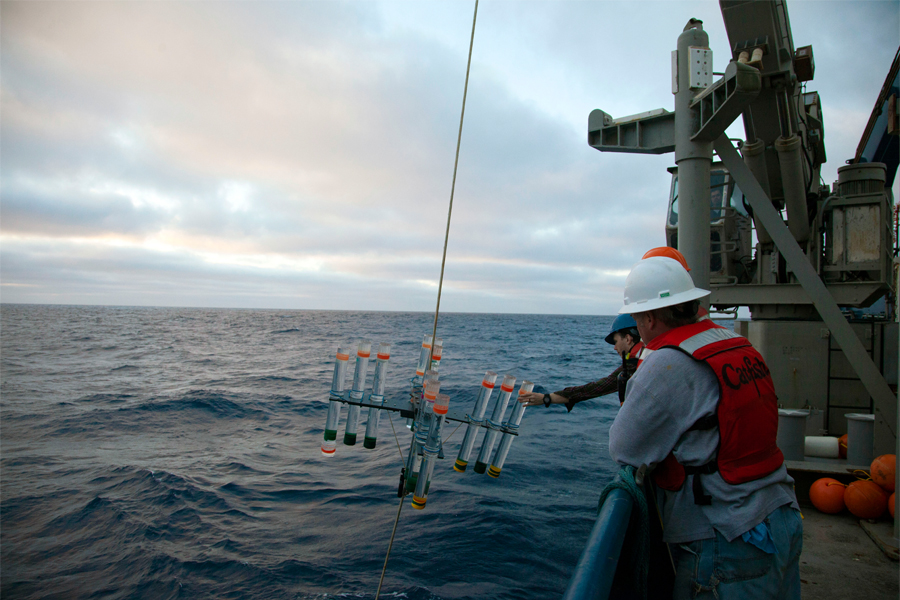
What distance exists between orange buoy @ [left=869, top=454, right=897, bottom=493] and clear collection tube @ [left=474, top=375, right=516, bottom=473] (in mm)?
4731

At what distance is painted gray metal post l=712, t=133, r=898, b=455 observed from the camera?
17.1ft

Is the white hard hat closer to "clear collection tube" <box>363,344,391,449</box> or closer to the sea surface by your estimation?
"clear collection tube" <box>363,344,391,449</box>

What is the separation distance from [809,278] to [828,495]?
99.7 inches

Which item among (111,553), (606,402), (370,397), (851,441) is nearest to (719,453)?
(370,397)

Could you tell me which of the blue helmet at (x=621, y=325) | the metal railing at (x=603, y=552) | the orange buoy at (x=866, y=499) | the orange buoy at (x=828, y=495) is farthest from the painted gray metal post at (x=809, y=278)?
the metal railing at (x=603, y=552)

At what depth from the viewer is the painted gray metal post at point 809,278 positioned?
17.1 ft

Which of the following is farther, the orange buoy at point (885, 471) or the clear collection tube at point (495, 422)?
the orange buoy at point (885, 471)

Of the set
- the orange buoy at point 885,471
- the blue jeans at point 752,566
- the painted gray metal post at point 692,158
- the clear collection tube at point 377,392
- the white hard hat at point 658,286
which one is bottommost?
the orange buoy at point 885,471

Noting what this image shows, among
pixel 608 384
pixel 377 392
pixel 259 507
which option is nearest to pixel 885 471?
pixel 608 384

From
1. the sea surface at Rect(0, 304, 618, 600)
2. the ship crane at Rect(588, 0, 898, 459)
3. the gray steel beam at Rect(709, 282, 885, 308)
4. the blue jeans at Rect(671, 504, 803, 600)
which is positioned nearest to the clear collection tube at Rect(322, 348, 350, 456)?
the blue jeans at Rect(671, 504, 803, 600)

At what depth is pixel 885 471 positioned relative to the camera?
519cm

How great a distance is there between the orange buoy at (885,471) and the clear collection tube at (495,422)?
4.73 meters

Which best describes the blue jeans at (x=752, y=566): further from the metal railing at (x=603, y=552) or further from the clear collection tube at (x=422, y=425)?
the clear collection tube at (x=422, y=425)

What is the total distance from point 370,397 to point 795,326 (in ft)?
28.4
